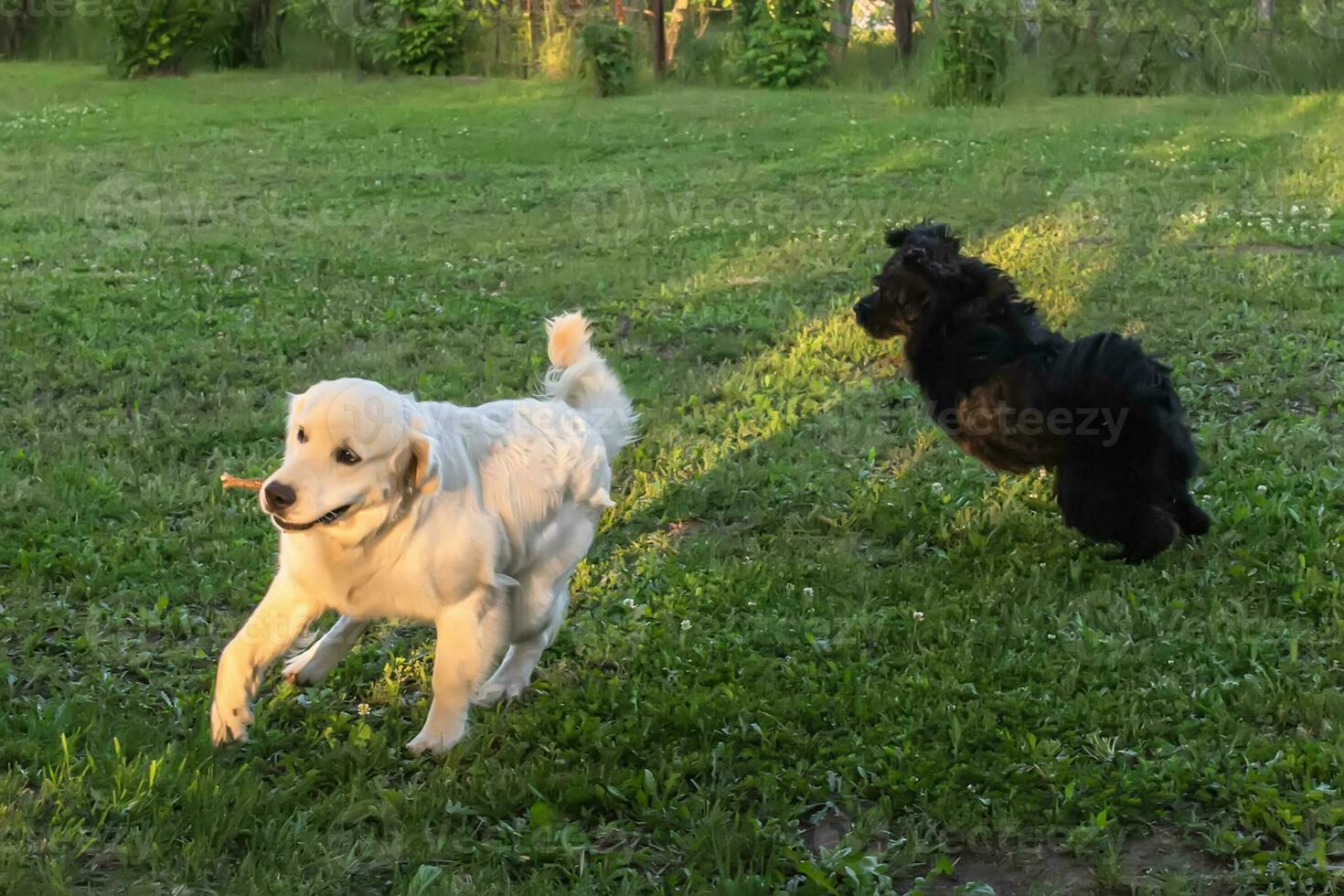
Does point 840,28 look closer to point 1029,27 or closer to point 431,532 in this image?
point 1029,27

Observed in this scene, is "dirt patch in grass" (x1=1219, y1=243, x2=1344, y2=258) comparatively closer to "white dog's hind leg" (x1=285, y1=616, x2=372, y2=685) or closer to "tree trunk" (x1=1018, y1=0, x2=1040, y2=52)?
"white dog's hind leg" (x1=285, y1=616, x2=372, y2=685)

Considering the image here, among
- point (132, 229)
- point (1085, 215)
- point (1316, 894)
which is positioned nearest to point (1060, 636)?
point (1316, 894)

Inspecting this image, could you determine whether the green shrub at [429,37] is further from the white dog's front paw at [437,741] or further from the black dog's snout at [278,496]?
the black dog's snout at [278,496]

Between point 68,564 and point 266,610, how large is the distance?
1726 mm

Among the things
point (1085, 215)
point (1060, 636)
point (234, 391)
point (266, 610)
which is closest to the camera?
point (266, 610)

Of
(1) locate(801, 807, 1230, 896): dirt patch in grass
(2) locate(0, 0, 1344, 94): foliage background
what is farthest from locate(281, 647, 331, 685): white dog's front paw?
(2) locate(0, 0, 1344, 94): foliage background

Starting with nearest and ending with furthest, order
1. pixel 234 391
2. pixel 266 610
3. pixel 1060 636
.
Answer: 1. pixel 266 610
2. pixel 1060 636
3. pixel 234 391

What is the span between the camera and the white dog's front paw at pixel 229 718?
10.8ft

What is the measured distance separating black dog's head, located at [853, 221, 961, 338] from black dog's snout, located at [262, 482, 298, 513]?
3106 millimetres

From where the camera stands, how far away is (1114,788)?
10.7 ft

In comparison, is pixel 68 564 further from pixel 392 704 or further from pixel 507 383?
pixel 507 383

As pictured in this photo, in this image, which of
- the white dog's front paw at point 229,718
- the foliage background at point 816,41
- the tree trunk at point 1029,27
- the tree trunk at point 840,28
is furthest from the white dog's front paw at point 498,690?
the tree trunk at point 840,28

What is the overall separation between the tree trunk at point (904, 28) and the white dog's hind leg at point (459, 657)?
20.4 m

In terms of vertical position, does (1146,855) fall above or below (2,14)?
below
